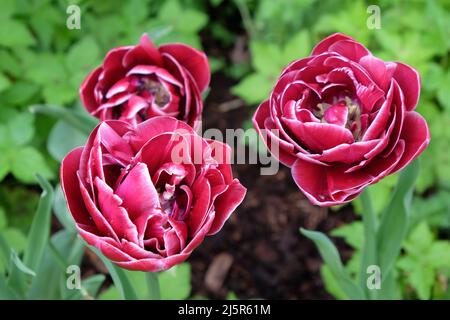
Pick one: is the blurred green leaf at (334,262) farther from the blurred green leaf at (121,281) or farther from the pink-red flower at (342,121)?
the blurred green leaf at (121,281)

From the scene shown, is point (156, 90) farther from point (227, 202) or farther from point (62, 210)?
point (62, 210)

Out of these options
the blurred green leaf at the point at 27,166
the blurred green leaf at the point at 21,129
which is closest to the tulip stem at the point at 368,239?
the blurred green leaf at the point at 27,166

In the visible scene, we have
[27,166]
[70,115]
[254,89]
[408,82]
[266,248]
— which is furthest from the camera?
[266,248]

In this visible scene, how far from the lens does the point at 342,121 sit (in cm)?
96

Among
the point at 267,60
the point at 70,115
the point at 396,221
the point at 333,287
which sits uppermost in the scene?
the point at 267,60

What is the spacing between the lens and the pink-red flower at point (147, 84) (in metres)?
1.13

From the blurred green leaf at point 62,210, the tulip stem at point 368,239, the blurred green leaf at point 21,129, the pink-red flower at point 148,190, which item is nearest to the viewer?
the pink-red flower at point 148,190

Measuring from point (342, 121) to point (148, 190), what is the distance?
31 cm

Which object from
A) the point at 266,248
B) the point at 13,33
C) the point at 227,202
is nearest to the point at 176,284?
the point at 266,248

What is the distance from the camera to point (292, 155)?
983mm

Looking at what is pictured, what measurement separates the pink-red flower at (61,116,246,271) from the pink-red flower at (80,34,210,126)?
190 mm

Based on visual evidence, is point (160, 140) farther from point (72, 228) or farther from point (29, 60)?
point (29, 60)

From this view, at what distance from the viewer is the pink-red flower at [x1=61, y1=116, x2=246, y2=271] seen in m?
0.87
